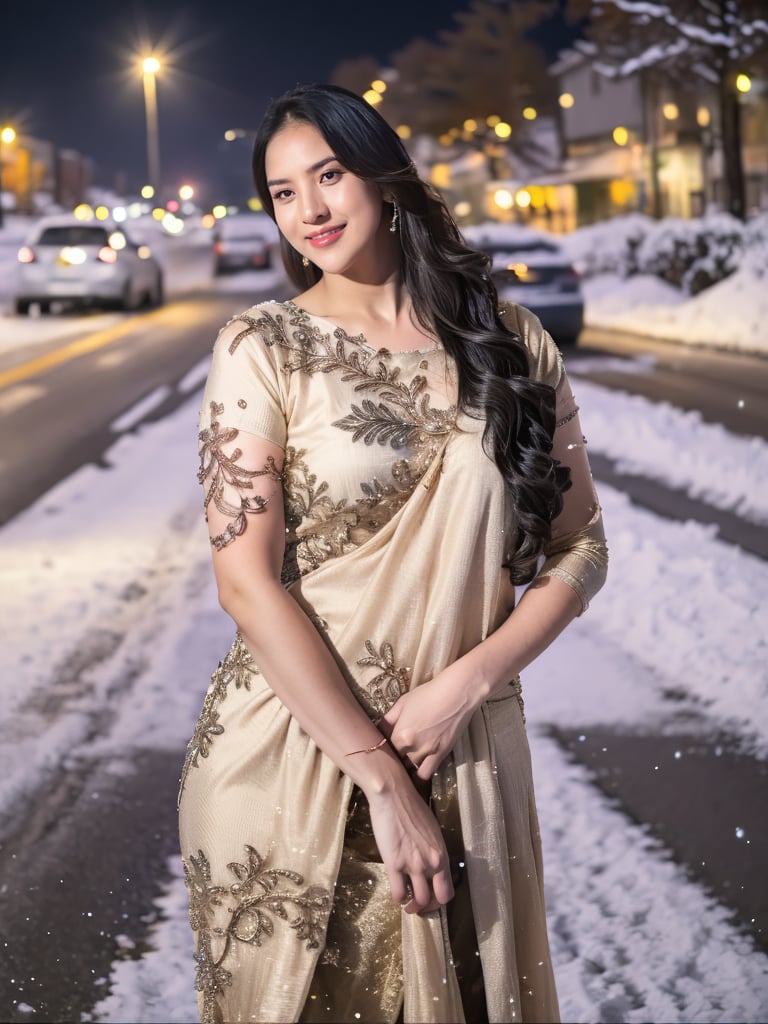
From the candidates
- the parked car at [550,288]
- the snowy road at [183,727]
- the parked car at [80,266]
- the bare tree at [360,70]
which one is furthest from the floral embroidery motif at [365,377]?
the bare tree at [360,70]

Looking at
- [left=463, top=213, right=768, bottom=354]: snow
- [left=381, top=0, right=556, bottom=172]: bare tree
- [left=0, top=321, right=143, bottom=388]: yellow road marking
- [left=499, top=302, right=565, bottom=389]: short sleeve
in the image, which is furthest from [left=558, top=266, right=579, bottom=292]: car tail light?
[left=381, top=0, right=556, bottom=172]: bare tree

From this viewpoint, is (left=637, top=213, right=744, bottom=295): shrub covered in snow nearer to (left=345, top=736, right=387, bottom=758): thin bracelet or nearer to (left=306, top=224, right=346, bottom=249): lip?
(left=306, top=224, right=346, bottom=249): lip

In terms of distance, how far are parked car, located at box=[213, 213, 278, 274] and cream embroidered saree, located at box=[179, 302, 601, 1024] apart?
24.4m

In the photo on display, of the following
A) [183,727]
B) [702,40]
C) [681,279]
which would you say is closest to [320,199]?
[183,727]

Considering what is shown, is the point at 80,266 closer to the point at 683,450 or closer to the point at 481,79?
the point at 683,450

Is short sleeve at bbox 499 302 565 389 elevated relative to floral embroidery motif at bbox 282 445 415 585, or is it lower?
elevated

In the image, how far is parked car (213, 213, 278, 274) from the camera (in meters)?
26.1

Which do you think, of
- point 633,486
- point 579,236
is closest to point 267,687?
point 633,486

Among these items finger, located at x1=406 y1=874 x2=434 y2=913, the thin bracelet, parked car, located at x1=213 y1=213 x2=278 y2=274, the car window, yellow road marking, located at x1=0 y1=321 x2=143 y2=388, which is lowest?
finger, located at x1=406 y1=874 x2=434 y2=913

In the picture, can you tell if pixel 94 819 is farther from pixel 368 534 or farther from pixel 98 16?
pixel 98 16

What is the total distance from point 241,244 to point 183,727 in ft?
74.4

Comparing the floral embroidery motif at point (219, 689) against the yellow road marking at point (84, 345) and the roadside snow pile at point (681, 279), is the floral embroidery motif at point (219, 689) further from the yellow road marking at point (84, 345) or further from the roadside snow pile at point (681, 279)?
the yellow road marking at point (84, 345)

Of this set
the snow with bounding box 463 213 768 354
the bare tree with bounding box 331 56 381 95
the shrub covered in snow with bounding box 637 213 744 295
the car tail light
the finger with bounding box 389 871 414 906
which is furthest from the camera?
the bare tree with bounding box 331 56 381 95

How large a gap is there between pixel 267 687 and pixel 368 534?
0.27 metres
